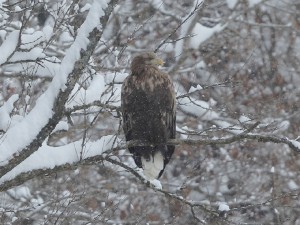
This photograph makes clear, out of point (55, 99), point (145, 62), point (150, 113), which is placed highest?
point (145, 62)

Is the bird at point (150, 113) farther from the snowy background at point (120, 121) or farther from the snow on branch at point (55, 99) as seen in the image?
the snow on branch at point (55, 99)

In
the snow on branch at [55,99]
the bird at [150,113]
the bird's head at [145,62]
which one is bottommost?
the snow on branch at [55,99]

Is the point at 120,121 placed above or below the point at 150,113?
below

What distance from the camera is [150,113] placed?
6078mm

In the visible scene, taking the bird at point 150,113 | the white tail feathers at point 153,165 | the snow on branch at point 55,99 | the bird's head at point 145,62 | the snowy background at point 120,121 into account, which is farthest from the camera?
the bird's head at point 145,62

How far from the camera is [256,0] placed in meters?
12.0

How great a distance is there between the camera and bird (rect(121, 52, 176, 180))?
237 inches

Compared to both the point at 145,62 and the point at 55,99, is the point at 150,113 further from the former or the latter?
the point at 55,99

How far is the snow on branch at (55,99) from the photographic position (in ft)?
16.7

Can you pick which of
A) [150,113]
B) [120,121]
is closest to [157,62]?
[150,113]

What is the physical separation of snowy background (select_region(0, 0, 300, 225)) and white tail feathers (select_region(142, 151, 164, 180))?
14 centimetres

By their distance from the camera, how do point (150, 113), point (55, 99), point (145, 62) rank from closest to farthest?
point (55, 99) < point (150, 113) < point (145, 62)

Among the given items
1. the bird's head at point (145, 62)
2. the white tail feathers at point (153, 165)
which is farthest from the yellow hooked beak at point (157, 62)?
the white tail feathers at point (153, 165)

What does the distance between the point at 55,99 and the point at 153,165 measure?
4.15 feet
